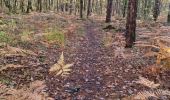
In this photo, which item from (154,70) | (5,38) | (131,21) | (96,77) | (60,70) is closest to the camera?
(154,70)

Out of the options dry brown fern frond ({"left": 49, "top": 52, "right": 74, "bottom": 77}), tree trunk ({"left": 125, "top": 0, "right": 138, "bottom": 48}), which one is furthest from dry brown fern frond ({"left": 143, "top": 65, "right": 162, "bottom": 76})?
tree trunk ({"left": 125, "top": 0, "right": 138, "bottom": 48})

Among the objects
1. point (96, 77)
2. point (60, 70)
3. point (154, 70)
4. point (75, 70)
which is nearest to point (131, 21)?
point (75, 70)

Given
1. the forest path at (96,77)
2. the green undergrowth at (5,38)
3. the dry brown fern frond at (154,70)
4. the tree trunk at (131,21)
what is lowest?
the forest path at (96,77)

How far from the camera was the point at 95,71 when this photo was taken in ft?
30.2

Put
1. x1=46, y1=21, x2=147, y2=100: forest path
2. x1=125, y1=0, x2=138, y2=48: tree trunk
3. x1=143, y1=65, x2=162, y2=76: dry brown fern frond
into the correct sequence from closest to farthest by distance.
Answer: x1=46, y1=21, x2=147, y2=100: forest path < x1=143, y1=65, x2=162, y2=76: dry brown fern frond < x1=125, y1=0, x2=138, y2=48: tree trunk

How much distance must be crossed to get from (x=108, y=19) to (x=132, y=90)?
18.6 metres

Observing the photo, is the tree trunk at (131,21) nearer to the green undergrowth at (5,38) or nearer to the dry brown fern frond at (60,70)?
the dry brown fern frond at (60,70)

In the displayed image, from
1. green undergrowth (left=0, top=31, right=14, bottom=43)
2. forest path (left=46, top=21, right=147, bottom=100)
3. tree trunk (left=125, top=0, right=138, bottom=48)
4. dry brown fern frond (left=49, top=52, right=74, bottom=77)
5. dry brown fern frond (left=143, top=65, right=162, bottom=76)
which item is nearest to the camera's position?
forest path (left=46, top=21, right=147, bottom=100)

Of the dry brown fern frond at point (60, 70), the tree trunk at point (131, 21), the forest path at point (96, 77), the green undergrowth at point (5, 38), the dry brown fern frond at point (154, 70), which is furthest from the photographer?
the green undergrowth at point (5, 38)

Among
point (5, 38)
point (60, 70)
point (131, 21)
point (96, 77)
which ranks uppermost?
point (131, 21)

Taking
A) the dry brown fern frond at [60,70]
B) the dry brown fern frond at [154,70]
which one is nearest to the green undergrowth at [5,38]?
the dry brown fern frond at [60,70]

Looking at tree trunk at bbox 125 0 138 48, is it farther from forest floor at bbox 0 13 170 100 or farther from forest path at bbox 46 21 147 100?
forest path at bbox 46 21 147 100

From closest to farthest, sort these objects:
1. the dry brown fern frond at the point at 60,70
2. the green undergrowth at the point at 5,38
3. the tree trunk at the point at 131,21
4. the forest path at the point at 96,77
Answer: the forest path at the point at 96,77
the dry brown fern frond at the point at 60,70
the tree trunk at the point at 131,21
the green undergrowth at the point at 5,38

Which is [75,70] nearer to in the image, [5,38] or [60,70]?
[60,70]
